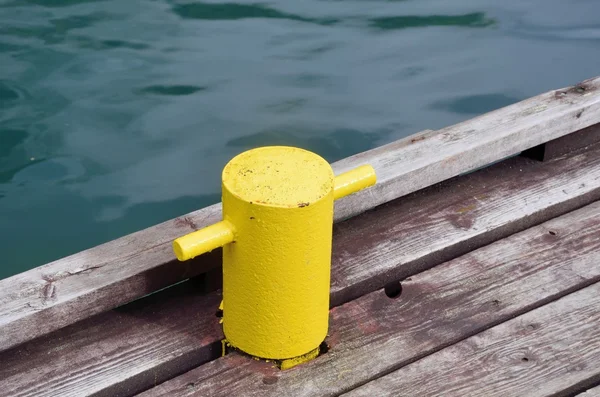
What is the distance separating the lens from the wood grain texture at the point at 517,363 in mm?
1881

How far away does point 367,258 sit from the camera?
2246mm

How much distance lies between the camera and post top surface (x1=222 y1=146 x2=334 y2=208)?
68.7 inches

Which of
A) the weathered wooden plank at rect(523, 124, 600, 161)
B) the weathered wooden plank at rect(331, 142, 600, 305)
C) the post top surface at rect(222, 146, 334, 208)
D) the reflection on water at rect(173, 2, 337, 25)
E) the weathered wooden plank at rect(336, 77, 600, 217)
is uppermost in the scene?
the post top surface at rect(222, 146, 334, 208)

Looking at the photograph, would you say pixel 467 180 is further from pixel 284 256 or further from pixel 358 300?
pixel 284 256

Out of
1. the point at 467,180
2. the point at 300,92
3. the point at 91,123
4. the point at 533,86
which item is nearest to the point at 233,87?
the point at 300,92

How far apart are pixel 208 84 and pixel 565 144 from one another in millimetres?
2371

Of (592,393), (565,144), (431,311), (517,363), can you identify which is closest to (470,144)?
(565,144)

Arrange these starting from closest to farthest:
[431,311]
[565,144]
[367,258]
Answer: [431,311]
[367,258]
[565,144]

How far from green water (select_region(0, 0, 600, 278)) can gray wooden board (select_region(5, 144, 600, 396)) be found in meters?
1.65

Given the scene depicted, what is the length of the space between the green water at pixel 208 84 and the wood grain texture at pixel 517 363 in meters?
2.10

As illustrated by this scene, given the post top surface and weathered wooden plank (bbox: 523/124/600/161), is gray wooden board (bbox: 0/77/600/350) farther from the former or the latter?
the post top surface

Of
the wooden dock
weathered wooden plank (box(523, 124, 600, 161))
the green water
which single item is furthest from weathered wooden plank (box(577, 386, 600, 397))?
the green water

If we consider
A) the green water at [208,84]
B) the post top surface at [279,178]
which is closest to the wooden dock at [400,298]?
the post top surface at [279,178]

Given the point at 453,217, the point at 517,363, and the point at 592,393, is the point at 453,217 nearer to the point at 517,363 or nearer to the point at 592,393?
the point at 517,363
